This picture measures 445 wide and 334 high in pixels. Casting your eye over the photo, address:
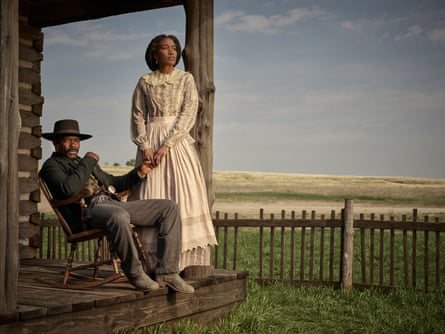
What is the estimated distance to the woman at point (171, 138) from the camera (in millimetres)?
5887

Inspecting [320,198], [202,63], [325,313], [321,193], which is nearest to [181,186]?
[202,63]

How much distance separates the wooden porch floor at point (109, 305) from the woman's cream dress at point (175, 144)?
16.5 inches

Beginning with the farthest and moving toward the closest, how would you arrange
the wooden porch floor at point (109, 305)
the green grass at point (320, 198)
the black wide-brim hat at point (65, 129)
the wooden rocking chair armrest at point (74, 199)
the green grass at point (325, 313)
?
the green grass at point (320, 198) < the green grass at point (325, 313) < the black wide-brim hat at point (65, 129) < the wooden rocking chair armrest at point (74, 199) < the wooden porch floor at point (109, 305)

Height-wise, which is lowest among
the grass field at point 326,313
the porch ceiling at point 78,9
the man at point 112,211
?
the grass field at point 326,313

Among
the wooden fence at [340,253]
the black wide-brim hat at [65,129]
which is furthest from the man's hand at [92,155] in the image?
the wooden fence at [340,253]

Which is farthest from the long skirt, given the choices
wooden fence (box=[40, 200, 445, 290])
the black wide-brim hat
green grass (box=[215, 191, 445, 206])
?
green grass (box=[215, 191, 445, 206])

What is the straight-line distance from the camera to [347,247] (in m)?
9.04

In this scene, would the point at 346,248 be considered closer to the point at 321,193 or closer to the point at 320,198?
the point at 320,198

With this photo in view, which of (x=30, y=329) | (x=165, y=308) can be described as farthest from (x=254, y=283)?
(x=30, y=329)

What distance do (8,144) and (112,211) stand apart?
1.19 meters

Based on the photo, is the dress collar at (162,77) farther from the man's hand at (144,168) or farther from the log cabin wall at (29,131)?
the log cabin wall at (29,131)

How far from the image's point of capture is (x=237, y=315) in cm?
650

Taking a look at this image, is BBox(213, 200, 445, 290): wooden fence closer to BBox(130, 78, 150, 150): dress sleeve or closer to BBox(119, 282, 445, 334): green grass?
BBox(119, 282, 445, 334): green grass

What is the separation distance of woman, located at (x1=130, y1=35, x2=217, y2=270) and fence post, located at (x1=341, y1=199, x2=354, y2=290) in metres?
3.46
